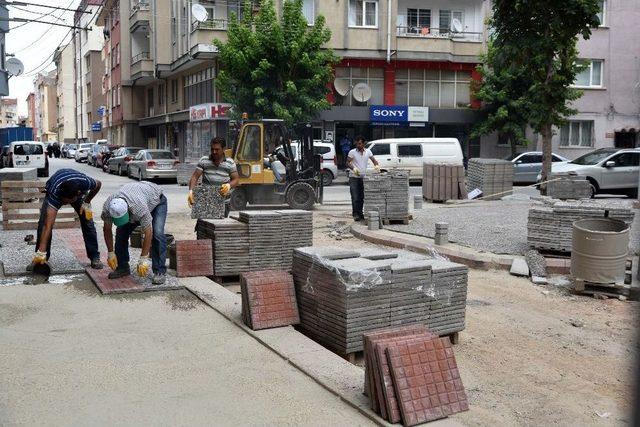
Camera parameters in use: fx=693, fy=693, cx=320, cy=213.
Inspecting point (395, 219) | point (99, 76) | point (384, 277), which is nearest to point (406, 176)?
point (395, 219)

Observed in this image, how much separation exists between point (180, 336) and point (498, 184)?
15.2 m

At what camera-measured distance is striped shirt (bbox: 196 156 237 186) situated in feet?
34.0

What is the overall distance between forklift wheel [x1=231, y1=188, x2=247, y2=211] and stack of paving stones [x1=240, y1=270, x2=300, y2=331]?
36.3 feet

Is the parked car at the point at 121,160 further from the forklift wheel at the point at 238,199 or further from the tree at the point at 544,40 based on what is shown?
the tree at the point at 544,40

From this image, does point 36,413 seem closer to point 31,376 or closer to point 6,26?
point 31,376

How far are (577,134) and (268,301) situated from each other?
3166cm

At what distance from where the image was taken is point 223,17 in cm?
3544

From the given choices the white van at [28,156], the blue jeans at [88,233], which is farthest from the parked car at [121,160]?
the blue jeans at [88,233]

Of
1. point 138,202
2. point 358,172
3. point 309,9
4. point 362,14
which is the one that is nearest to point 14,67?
point 309,9

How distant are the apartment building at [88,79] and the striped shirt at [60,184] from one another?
5988 cm

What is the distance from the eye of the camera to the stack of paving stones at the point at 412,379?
171 inches

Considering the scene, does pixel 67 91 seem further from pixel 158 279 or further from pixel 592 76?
pixel 158 279

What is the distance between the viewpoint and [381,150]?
26859 mm

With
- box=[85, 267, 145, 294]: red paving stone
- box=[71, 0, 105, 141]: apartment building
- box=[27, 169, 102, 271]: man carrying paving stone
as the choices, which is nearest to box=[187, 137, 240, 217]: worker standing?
box=[27, 169, 102, 271]: man carrying paving stone
